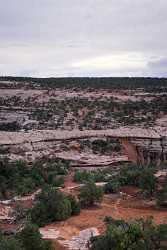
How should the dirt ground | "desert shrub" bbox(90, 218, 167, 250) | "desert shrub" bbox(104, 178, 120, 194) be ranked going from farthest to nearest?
1. "desert shrub" bbox(104, 178, 120, 194)
2. the dirt ground
3. "desert shrub" bbox(90, 218, 167, 250)

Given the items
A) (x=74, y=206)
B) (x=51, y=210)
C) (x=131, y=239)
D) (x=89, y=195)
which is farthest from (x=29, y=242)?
(x=89, y=195)

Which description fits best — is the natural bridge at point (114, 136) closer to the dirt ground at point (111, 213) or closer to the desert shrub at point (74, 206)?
the dirt ground at point (111, 213)

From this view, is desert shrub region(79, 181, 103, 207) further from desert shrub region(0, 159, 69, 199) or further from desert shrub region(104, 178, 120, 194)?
desert shrub region(0, 159, 69, 199)

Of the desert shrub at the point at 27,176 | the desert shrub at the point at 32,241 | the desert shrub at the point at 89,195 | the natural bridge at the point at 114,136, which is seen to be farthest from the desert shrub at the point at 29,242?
the natural bridge at the point at 114,136

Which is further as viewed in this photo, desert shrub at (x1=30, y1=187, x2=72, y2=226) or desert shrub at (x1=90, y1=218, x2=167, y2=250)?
desert shrub at (x1=30, y1=187, x2=72, y2=226)

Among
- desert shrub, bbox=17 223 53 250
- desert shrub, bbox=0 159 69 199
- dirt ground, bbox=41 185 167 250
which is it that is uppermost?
desert shrub, bbox=17 223 53 250

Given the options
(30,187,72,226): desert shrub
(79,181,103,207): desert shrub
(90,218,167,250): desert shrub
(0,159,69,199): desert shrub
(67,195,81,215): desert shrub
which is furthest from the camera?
(0,159,69,199): desert shrub

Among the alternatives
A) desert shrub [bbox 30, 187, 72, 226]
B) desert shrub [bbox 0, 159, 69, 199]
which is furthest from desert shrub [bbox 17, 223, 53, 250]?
desert shrub [bbox 0, 159, 69, 199]

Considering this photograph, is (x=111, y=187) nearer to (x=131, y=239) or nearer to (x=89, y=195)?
(x=89, y=195)
